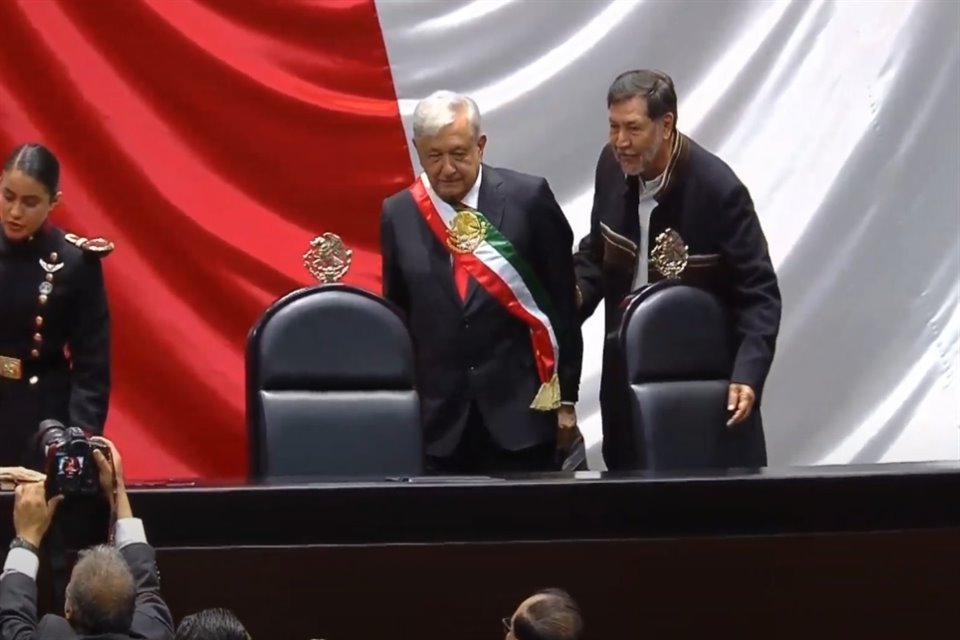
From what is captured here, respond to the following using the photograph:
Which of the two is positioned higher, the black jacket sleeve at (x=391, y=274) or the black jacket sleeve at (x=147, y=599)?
the black jacket sleeve at (x=391, y=274)

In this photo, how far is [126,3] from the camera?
455cm

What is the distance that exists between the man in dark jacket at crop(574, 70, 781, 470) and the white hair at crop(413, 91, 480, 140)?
31 centimetres

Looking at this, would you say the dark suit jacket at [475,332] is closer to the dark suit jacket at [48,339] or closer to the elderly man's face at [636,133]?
the elderly man's face at [636,133]

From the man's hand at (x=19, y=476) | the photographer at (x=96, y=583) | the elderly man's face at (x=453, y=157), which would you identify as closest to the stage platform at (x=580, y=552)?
the man's hand at (x=19, y=476)

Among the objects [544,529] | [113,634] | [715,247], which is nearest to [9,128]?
[715,247]

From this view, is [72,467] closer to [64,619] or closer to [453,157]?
[64,619]

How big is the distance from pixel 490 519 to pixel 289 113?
1841mm

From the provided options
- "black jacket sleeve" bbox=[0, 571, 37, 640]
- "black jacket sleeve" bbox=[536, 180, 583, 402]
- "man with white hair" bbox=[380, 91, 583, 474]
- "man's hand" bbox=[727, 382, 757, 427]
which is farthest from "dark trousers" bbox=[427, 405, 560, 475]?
"black jacket sleeve" bbox=[0, 571, 37, 640]

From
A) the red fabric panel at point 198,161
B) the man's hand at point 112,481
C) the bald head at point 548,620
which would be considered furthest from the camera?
the red fabric panel at point 198,161

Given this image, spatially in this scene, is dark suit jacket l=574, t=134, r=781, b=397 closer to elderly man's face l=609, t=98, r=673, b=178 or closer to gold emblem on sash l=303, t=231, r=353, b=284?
elderly man's face l=609, t=98, r=673, b=178

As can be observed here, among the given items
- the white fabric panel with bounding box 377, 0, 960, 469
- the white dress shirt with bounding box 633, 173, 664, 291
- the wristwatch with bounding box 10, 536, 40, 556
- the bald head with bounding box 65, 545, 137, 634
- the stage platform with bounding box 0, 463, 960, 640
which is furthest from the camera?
the white fabric panel with bounding box 377, 0, 960, 469

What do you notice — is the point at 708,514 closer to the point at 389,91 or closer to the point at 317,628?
the point at 317,628

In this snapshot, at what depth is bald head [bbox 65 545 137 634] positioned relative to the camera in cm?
237

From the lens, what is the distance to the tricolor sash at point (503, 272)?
3.77 m
